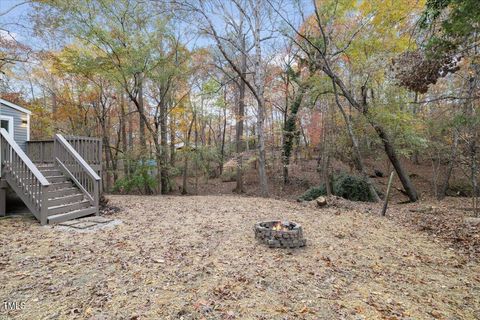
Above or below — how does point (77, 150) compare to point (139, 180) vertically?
above

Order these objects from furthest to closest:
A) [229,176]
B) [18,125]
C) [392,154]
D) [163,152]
Result: [229,176], [163,152], [392,154], [18,125]

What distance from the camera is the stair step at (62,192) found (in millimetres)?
6238

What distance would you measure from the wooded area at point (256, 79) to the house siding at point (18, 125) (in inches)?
58.0

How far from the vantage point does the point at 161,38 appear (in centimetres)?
1192

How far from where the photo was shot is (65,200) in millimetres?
6332

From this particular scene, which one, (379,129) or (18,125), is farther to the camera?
(379,129)

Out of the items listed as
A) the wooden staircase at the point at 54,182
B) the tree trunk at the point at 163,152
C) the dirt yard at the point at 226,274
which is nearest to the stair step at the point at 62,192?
the wooden staircase at the point at 54,182

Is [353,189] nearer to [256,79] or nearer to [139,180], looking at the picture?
[256,79]

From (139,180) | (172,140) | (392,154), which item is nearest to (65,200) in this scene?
(139,180)

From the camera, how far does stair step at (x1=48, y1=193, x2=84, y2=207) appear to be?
605 cm

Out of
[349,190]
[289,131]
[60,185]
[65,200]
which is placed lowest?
[349,190]

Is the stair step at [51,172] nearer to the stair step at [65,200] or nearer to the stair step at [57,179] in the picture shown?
the stair step at [57,179]

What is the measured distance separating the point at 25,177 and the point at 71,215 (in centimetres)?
132

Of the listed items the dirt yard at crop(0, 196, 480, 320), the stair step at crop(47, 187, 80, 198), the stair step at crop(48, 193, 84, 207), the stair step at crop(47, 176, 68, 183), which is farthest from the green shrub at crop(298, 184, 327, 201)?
the stair step at crop(47, 176, 68, 183)
